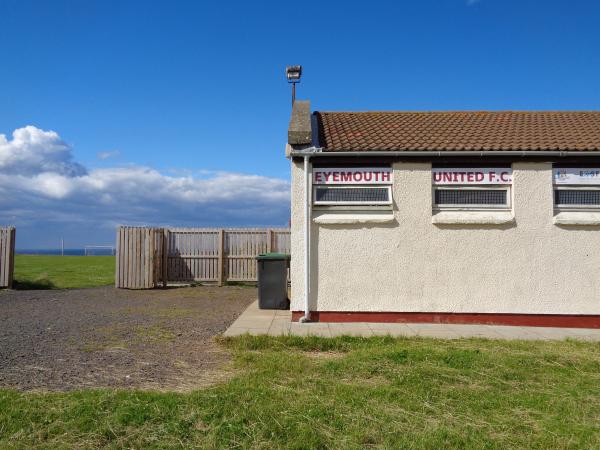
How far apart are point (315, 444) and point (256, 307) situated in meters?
8.24

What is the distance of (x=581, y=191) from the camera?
9812 millimetres

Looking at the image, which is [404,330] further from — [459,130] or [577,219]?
[459,130]

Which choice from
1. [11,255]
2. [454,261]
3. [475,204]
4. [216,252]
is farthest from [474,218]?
[11,255]

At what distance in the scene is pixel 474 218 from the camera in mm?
9578

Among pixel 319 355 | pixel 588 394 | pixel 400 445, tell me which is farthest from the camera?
pixel 319 355

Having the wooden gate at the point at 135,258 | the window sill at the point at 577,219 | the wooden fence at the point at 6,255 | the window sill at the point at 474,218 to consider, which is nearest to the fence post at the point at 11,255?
the wooden fence at the point at 6,255

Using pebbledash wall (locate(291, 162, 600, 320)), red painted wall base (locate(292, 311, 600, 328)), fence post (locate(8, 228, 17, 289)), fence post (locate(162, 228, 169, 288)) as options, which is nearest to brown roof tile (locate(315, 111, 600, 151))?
pebbledash wall (locate(291, 162, 600, 320))

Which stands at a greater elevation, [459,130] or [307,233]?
[459,130]

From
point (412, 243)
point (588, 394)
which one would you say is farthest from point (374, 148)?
point (588, 394)

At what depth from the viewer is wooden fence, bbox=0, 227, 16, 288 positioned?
15281 millimetres

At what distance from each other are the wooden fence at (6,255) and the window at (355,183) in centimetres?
1085

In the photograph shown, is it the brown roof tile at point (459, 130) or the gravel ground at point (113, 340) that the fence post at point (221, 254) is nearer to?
the gravel ground at point (113, 340)

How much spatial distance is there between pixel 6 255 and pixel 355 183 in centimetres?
1173

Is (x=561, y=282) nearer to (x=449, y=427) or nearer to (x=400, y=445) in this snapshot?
(x=449, y=427)
